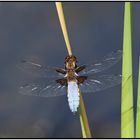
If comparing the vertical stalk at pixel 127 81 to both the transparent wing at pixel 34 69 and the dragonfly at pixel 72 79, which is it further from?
the transparent wing at pixel 34 69

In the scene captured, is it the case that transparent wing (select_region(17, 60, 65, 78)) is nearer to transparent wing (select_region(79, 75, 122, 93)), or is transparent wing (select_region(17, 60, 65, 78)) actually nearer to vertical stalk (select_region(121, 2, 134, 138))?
transparent wing (select_region(79, 75, 122, 93))

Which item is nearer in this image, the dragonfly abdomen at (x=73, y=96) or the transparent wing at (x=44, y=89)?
the dragonfly abdomen at (x=73, y=96)

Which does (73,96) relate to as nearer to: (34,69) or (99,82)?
(99,82)

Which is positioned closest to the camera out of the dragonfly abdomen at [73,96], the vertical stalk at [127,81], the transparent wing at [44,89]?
the vertical stalk at [127,81]

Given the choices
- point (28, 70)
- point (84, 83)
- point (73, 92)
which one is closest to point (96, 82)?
point (84, 83)

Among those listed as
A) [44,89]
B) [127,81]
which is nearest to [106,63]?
[44,89]

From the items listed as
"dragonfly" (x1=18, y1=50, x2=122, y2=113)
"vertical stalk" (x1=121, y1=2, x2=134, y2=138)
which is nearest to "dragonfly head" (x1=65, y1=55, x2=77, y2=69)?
"dragonfly" (x1=18, y1=50, x2=122, y2=113)

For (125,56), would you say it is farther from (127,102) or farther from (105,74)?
(105,74)

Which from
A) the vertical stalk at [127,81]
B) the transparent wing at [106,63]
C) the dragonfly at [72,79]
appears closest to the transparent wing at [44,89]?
the dragonfly at [72,79]
